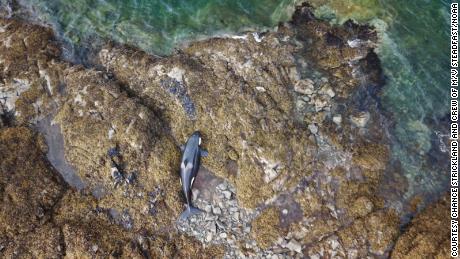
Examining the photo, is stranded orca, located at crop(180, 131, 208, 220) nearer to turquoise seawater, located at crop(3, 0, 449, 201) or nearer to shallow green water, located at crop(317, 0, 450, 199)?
turquoise seawater, located at crop(3, 0, 449, 201)

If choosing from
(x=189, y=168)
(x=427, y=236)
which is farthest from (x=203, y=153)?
(x=427, y=236)

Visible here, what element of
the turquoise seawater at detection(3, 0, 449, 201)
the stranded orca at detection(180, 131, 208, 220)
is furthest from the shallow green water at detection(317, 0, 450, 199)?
the stranded orca at detection(180, 131, 208, 220)

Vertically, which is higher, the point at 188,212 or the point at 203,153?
the point at 203,153

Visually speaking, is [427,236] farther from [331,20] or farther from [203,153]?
[331,20]

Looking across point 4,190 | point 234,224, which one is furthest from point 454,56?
point 4,190

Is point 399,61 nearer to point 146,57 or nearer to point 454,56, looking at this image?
point 454,56

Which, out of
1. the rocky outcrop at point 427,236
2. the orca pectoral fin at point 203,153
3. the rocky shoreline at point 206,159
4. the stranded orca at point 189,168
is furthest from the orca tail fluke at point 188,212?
the rocky outcrop at point 427,236
